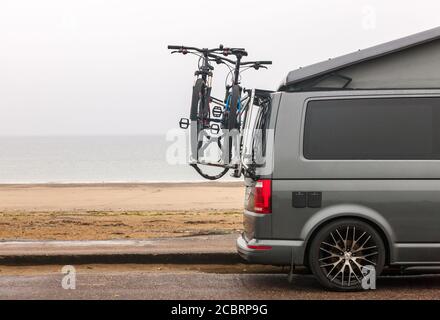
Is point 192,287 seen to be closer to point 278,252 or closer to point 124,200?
point 278,252

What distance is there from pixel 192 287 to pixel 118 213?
14267 mm

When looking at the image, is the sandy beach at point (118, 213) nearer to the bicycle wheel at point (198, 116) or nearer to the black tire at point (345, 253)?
the bicycle wheel at point (198, 116)

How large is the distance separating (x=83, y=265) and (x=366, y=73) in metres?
4.63

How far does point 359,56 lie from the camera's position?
6.98 meters

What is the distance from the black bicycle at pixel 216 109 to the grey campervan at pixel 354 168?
1.24 m

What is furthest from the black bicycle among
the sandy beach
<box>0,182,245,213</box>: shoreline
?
<box>0,182,245,213</box>: shoreline

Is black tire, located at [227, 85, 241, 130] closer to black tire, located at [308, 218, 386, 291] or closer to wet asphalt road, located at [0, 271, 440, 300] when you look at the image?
wet asphalt road, located at [0, 271, 440, 300]

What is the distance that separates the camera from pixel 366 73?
23.2ft

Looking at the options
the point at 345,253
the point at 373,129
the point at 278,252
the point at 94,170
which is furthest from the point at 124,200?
the point at 94,170

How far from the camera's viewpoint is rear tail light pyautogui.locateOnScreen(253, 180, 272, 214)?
6.87 metres
